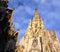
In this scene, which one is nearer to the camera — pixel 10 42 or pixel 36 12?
pixel 10 42

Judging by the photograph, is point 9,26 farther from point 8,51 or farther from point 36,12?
point 36,12

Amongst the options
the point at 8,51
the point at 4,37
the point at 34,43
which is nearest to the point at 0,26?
the point at 4,37

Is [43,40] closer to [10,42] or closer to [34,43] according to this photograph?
[34,43]

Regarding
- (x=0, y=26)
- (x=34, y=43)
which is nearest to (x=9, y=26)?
(x=0, y=26)

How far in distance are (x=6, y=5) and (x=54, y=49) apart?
4019 inches

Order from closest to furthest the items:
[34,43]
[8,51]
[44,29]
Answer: [8,51] < [34,43] < [44,29]

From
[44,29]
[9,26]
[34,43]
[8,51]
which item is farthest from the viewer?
[44,29]

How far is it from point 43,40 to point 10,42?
103m

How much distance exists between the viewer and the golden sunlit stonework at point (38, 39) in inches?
5094

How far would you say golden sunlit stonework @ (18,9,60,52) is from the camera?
12938 centimetres

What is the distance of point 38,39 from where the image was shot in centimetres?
13150

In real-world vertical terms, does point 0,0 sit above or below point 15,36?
above

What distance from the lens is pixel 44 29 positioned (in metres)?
140

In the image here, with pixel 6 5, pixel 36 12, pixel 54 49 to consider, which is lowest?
pixel 54 49
